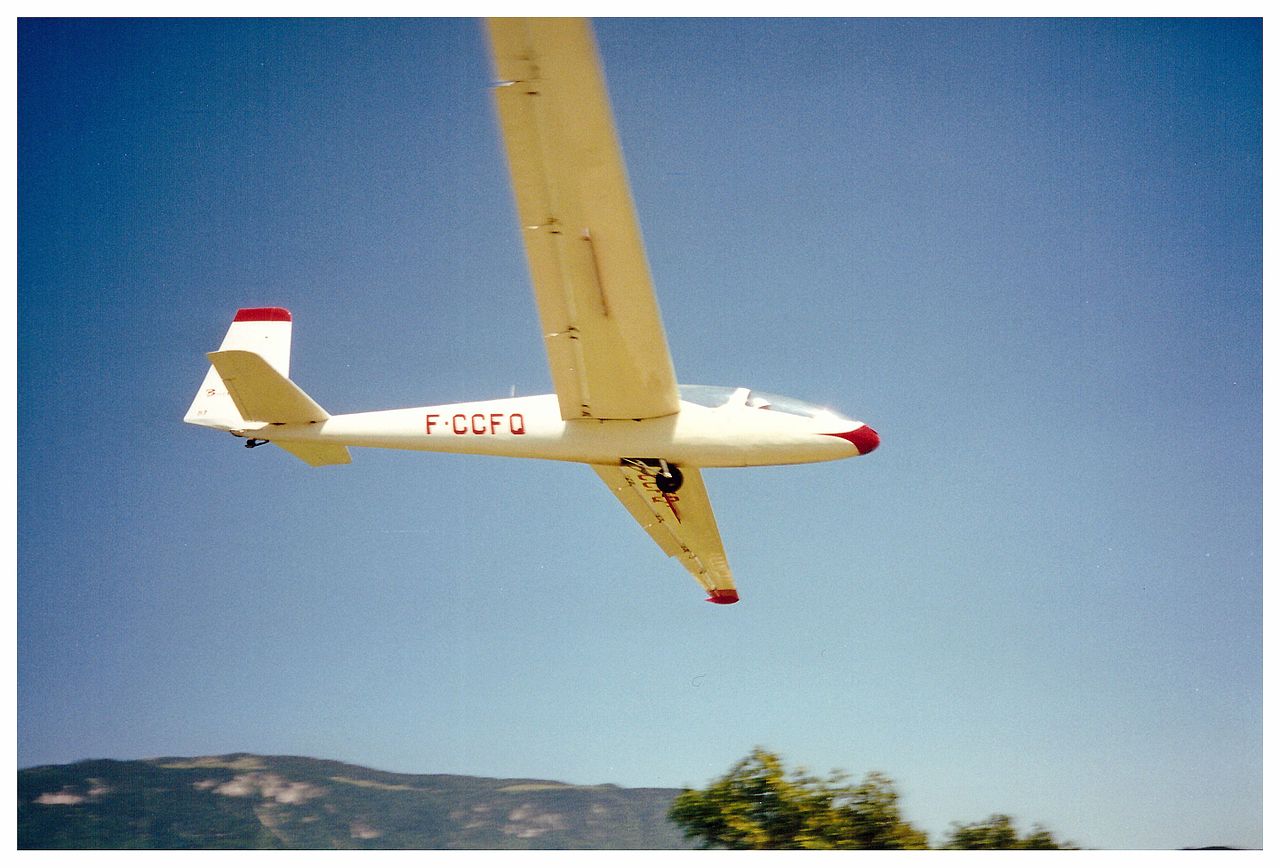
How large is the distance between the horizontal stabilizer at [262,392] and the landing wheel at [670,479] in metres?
4.47

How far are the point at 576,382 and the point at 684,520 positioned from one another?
4.58 metres

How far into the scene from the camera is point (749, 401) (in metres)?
10.7

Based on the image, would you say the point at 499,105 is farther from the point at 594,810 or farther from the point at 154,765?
the point at 154,765

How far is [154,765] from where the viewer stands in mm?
17078

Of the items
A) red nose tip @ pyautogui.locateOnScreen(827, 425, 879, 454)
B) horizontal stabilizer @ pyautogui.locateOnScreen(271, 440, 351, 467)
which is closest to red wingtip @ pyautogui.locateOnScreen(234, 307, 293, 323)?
horizontal stabilizer @ pyautogui.locateOnScreen(271, 440, 351, 467)

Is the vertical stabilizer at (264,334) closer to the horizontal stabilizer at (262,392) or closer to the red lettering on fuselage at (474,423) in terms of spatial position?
the horizontal stabilizer at (262,392)

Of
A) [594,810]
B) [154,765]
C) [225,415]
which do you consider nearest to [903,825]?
[594,810]

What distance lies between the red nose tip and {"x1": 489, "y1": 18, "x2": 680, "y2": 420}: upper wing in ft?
6.68

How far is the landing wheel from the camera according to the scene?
11398 mm

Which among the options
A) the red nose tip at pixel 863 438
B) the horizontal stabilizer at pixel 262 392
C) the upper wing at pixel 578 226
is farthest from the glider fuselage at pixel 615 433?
the horizontal stabilizer at pixel 262 392

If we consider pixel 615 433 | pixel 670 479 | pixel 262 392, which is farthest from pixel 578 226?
pixel 262 392

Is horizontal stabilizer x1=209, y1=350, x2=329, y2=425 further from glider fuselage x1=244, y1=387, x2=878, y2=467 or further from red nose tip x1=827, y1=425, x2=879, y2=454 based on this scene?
red nose tip x1=827, y1=425, x2=879, y2=454

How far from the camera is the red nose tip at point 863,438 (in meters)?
10.5
